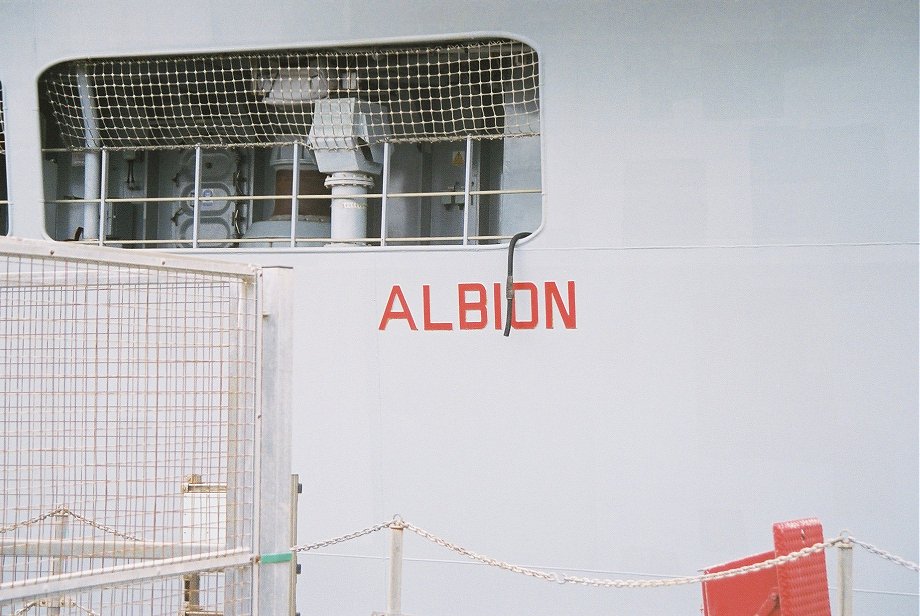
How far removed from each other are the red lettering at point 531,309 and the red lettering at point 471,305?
0.16 m

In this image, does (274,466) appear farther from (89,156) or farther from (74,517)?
(89,156)

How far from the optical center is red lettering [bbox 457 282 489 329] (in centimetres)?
533

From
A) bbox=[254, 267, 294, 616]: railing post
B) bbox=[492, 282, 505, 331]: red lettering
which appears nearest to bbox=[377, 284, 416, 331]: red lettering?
bbox=[492, 282, 505, 331]: red lettering

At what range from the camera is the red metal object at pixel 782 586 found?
151 inches

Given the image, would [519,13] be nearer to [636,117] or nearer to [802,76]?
[636,117]

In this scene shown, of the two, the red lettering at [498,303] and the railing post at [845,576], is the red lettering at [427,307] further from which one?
the railing post at [845,576]

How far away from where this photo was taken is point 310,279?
562cm

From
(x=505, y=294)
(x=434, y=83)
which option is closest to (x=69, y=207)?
(x=434, y=83)

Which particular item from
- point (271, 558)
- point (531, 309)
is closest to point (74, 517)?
point (271, 558)

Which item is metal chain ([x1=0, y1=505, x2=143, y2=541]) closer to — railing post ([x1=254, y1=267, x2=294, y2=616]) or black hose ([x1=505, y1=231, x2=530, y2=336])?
railing post ([x1=254, y1=267, x2=294, y2=616])

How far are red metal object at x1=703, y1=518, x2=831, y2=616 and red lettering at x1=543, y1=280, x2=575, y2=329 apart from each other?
1.52 m

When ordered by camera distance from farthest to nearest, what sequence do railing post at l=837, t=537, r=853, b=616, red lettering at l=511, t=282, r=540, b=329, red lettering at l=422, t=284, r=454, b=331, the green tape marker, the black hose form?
red lettering at l=422, t=284, r=454, b=331 < red lettering at l=511, t=282, r=540, b=329 < the black hose < railing post at l=837, t=537, r=853, b=616 < the green tape marker

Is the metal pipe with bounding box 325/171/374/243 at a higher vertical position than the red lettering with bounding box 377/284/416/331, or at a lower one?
higher

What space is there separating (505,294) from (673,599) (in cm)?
180
